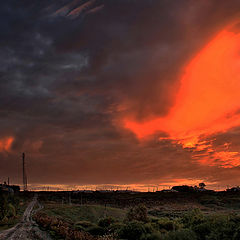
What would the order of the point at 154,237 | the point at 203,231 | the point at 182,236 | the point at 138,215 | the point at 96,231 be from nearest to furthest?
1. the point at 182,236
2. the point at 203,231
3. the point at 154,237
4. the point at 96,231
5. the point at 138,215

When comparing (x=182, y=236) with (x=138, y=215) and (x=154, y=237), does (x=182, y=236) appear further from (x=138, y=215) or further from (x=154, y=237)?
(x=138, y=215)

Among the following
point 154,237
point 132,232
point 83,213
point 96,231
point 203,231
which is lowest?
point 83,213

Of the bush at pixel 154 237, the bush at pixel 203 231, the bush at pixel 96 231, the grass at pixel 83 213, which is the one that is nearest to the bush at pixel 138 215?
the bush at pixel 96 231

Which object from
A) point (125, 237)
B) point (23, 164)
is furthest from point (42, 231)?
point (23, 164)

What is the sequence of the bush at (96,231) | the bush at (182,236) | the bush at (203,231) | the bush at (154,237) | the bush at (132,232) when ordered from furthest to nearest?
the bush at (96,231) → the bush at (132,232) → the bush at (154,237) → the bush at (203,231) → the bush at (182,236)

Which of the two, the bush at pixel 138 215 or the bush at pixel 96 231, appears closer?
the bush at pixel 96 231

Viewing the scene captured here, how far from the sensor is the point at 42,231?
3991cm

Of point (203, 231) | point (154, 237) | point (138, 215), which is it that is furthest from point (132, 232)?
point (138, 215)

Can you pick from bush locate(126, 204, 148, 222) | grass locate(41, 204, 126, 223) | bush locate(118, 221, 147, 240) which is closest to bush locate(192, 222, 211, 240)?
bush locate(118, 221, 147, 240)

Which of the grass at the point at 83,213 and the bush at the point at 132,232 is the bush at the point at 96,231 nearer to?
the bush at the point at 132,232

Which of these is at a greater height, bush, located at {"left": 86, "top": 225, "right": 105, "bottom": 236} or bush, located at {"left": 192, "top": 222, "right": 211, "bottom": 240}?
bush, located at {"left": 192, "top": 222, "right": 211, "bottom": 240}

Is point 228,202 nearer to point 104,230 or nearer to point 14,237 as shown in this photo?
point 104,230

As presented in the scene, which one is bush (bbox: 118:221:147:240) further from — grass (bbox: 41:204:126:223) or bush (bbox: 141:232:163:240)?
grass (bbox: 41:204:126:223)

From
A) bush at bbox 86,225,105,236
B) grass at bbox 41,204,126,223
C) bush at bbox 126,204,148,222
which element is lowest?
grass at bbox 41,204,126,223
